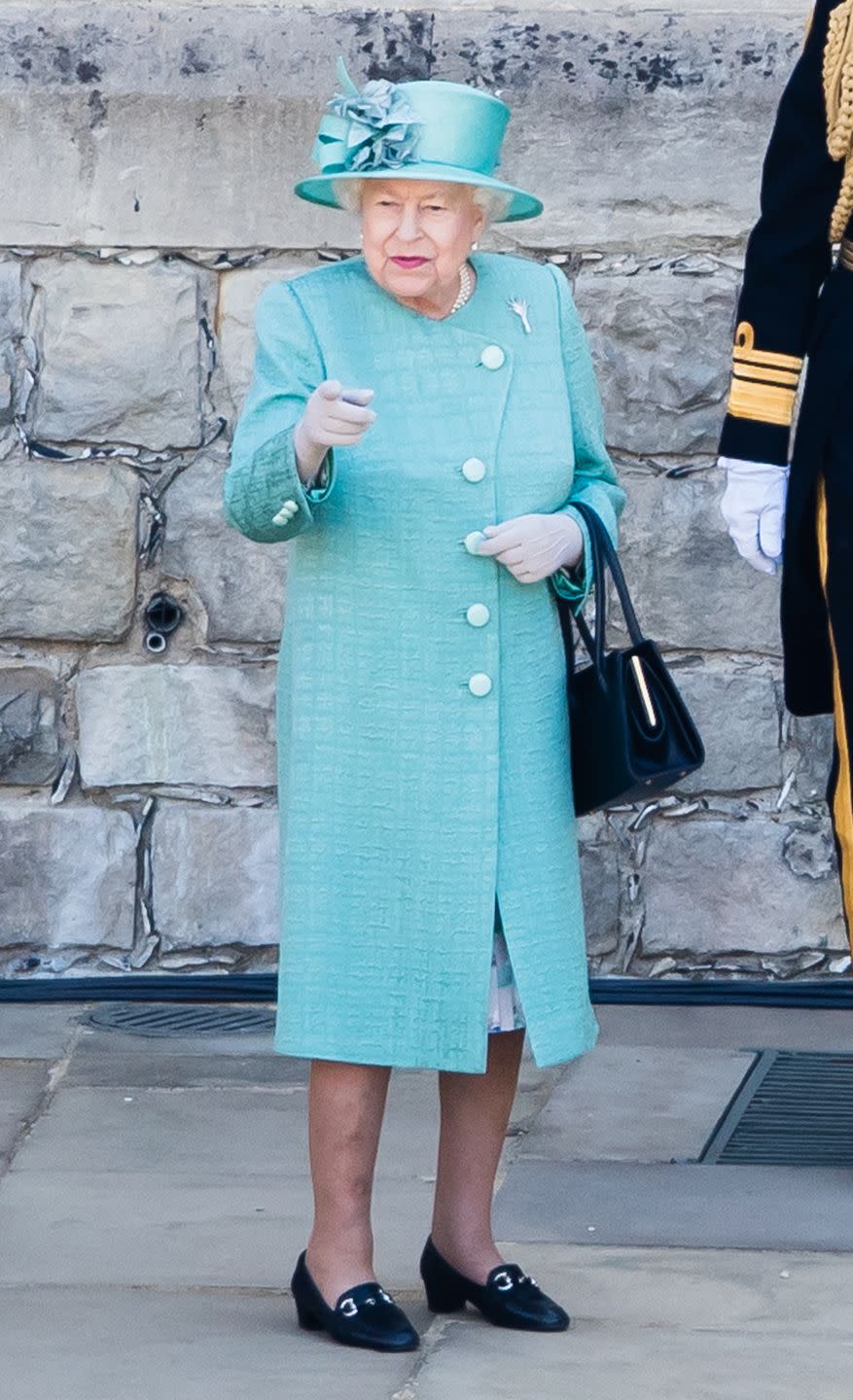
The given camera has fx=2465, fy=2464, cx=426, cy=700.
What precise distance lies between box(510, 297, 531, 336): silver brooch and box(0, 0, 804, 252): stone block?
184cm

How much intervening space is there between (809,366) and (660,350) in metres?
1.40

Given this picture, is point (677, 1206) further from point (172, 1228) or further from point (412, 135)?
point (412, 135)

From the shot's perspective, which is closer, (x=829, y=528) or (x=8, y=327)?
(x=829, y=528)

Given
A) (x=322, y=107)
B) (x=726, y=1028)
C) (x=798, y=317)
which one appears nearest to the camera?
(x=798, y=317)

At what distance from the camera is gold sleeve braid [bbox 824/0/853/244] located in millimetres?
3311

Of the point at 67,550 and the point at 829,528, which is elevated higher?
the point at 829,528

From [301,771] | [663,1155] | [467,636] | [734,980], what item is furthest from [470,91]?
[734,980]

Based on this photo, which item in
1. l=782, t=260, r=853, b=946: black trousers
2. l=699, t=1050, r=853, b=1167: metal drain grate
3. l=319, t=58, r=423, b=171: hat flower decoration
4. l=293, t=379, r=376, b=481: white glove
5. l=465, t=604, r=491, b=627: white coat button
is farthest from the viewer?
l=699, t=1050, r=853, b=1167: metal drain grate

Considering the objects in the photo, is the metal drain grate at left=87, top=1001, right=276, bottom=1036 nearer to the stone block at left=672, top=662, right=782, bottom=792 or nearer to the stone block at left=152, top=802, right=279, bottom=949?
the stone block at left=152, top=802, right=279, bottom=949

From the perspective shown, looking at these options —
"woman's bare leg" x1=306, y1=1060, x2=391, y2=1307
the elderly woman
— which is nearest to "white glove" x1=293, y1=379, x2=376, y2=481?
the elderly woman

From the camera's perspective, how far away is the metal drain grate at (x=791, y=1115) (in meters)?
3.93

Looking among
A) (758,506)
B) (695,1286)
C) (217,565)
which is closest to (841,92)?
(758,506)

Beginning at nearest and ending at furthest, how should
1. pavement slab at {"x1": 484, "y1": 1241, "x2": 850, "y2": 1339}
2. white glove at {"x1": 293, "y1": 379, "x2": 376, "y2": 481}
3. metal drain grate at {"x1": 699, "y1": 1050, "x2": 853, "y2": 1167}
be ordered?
white glove at {"x1": 293, "y1": 379, "x2": 376, "y2": 481}
pavement slab at {"x1": 484, "y1": 1241, "x2": 850, "y2": 1339}
metal drain grate at {"x1": 699, "y1": 1050, "x2": 853, "y2": 1167}

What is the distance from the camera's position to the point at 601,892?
4930 millimetres
